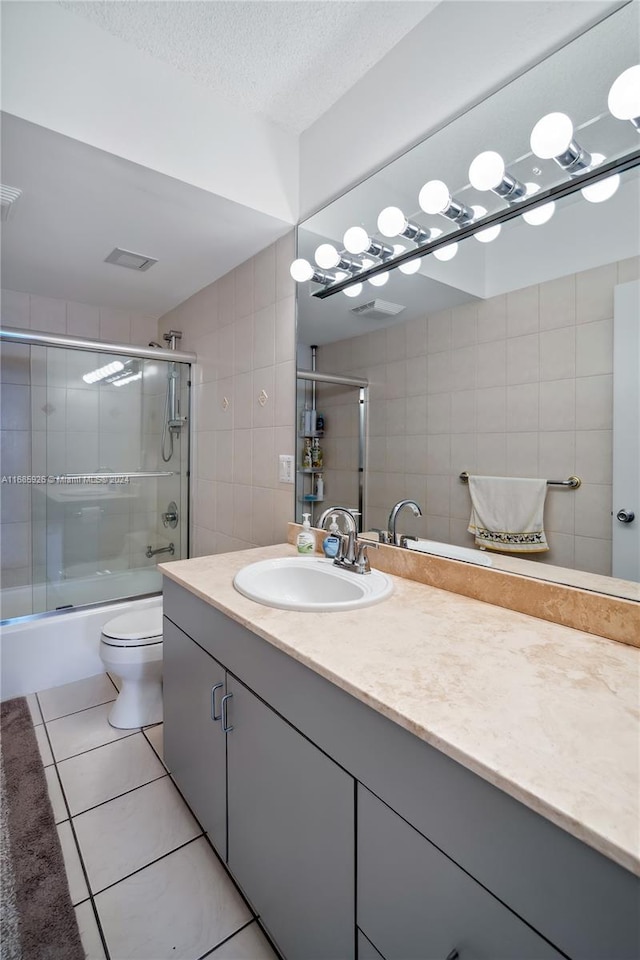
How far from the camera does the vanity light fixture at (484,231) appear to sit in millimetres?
1206

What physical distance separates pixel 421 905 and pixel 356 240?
5.85 feet

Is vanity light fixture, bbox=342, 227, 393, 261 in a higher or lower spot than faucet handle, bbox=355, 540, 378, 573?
higher

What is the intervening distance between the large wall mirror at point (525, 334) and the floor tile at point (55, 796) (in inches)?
55.5

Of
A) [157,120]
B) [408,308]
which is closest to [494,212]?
[408,308]

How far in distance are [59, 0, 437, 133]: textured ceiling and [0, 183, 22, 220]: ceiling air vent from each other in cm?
60

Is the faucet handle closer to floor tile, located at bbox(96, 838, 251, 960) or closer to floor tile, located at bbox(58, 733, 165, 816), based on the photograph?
floor tile, located at bbox(96, 838, 251, 960)

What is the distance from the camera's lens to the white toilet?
1816mm

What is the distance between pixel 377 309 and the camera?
62.3 inches

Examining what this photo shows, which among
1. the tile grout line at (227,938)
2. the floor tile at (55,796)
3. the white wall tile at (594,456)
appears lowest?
the tile grout line at (227,938)

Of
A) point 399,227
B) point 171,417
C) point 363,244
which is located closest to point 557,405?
point 399,227

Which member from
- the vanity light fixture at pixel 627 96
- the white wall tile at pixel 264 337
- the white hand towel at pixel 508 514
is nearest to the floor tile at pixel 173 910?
the white hand towel at pixel 508 514

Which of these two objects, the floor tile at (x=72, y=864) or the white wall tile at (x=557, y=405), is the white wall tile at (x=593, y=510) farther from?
the floor tile at (x=72, y=864)

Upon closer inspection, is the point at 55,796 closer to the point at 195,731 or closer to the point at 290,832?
the point at 195,731

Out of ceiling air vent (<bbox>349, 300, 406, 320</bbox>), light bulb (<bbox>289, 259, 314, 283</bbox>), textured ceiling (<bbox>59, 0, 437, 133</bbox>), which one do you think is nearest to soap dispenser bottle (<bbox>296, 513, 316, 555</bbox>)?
ceiling air vent (<bbox>349, 300, 406, 320</bbox>)
